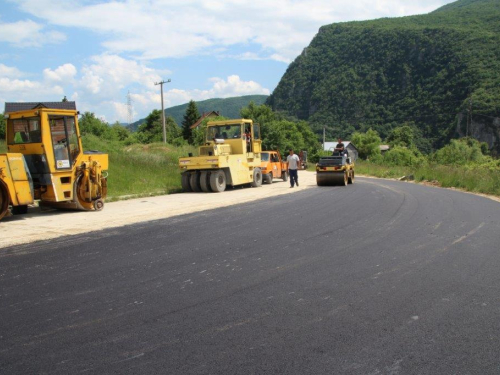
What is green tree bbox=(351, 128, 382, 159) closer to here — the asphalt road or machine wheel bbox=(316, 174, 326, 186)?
machine wheel bbox=(316, 174, 326, 186)

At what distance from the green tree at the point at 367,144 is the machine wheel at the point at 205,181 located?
8613cm

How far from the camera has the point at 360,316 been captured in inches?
188

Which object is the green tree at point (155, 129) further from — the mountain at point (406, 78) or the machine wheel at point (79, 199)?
the machine wheel at point (79, 199)

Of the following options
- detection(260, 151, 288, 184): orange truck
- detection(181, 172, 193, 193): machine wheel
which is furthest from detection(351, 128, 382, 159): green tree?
detection(181, 172, 193, 193): machine wheel

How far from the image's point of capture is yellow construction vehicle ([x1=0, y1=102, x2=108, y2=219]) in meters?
12.2

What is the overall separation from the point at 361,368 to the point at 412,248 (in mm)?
4686

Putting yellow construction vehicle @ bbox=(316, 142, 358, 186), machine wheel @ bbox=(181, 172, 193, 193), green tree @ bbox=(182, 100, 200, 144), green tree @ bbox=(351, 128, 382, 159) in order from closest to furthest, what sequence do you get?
machine wheel @ bbox=(181, 172, 193, 193)
yellow construction vehicle @ bbox=(316, 142, 358, 186)
green tree @ bbox=(182, 100, 200, 144)
green tree @ bbox=(351, 128, 382, 159)

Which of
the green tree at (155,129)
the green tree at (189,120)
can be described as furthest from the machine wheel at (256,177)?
the green tree at (189,120)

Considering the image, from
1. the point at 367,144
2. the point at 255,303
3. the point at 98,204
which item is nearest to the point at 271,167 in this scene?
the point at 98,204

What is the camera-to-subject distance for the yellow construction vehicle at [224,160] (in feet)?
65.0

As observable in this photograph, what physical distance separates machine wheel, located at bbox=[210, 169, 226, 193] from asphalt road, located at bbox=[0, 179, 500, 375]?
9974 millimetres

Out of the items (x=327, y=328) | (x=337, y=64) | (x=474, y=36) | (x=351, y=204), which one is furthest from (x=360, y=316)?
(x=337, y=64)

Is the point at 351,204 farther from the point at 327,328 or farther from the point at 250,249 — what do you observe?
the point at 327,328

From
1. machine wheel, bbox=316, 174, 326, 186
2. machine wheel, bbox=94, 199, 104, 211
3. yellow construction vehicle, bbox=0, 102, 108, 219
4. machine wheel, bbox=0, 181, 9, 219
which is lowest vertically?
machine wheel, bbox=316, 174, 326, 186
